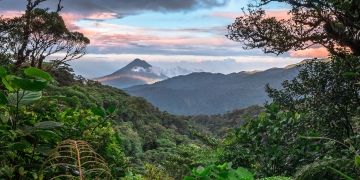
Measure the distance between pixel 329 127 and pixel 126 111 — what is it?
3937 cm

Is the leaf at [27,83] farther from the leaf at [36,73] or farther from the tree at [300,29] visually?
the tree at [300,29]

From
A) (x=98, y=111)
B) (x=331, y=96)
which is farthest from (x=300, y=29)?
(x=98, y=111)

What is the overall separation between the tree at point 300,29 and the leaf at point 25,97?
31.8ft

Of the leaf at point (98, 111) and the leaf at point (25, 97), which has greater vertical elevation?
the leaf at point (25, 97)

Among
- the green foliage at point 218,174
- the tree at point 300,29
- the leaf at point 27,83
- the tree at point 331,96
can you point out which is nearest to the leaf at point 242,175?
the green foliage at point 218,174

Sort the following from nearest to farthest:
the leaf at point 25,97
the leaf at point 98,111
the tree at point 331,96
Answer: the leaf at point 25,97 → the leaf at point 98,111 → the tree at point 331,96

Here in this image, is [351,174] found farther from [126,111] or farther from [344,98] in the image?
[126,111]

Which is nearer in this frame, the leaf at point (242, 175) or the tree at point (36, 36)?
the leaf at point (242, 175)

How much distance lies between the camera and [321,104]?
22.0ft

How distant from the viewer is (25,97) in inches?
101

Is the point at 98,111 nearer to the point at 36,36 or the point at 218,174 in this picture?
the point at 218,174

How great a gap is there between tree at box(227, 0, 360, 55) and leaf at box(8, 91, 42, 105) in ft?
31.8

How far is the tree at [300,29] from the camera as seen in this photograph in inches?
450

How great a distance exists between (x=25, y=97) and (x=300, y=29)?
11.4 meters
